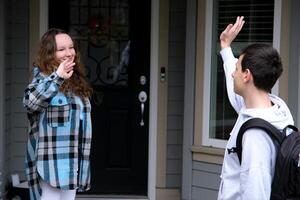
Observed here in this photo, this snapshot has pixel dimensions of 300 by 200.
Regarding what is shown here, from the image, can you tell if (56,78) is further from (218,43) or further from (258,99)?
(218,43)

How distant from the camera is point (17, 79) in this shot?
20.1 feet

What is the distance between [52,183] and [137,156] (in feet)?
9.54

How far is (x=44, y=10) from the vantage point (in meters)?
6.12

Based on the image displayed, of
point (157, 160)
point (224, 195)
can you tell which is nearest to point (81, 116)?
point (224, 195)

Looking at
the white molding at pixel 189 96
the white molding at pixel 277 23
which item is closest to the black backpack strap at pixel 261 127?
the white molding at pixel 277 23

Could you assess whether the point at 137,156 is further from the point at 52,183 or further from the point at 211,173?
the point at 52,183

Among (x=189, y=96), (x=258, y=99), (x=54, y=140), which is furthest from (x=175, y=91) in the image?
(x=258, y=99)

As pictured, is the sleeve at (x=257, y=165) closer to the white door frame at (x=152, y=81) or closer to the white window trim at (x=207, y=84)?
the white window trim at (x=207, y=84)

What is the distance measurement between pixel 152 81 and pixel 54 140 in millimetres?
2831

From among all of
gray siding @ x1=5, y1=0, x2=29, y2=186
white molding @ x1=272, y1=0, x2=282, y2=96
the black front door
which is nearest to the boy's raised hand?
white molding @ x1=272, y1=0, x2=282, y2=96

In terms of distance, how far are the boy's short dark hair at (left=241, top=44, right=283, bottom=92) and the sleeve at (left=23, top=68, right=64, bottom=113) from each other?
1256mm

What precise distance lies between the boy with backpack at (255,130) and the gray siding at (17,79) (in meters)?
4.01

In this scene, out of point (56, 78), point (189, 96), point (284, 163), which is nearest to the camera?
point (284, 163)

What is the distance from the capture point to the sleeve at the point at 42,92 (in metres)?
3.28
